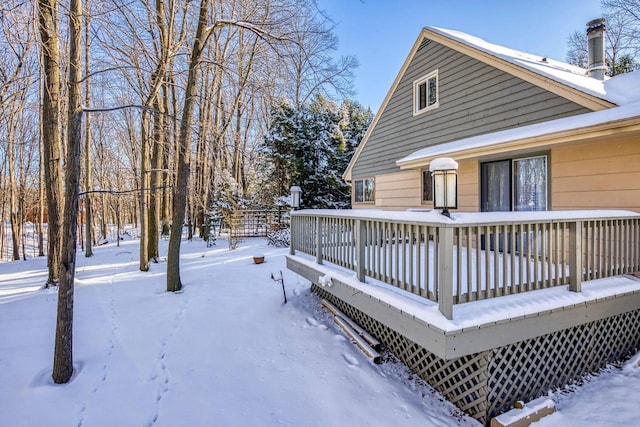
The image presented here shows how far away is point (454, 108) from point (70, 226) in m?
7.36

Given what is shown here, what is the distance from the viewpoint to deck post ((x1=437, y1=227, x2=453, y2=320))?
2.74 meters

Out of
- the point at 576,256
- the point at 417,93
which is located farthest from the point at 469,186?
the point at 576,256

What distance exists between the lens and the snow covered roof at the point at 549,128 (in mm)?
3953

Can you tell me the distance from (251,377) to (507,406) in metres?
2.78

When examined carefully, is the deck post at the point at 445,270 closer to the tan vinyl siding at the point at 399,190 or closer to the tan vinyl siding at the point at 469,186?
the tan vinyl siding at the point at 469,186

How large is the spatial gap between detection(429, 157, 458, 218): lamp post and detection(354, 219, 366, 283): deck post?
2.89ft

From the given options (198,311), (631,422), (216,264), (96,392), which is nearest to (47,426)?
(96,392)

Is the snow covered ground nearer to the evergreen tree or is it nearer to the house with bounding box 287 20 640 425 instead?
the house with bounding box 287 20 640 425

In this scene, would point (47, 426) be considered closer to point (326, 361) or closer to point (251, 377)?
point (251, 377)

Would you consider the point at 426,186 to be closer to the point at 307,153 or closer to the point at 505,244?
the point at 505,244

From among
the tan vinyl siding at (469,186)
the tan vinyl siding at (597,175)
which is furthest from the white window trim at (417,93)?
the tan vinyl siding at (597,175)

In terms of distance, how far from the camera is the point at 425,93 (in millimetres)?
8391

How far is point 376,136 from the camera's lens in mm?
10219

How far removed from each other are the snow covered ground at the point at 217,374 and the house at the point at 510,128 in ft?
8.80
